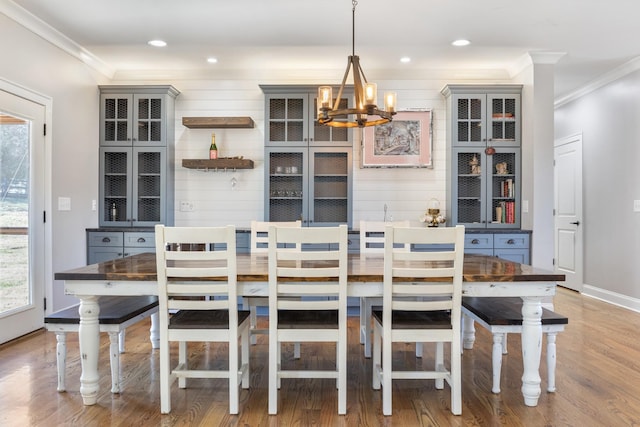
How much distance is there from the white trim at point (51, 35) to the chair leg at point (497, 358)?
430 centimetres

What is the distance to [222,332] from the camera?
7.84ft

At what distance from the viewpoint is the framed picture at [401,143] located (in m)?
5.14

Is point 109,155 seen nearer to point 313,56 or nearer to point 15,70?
point 15,70

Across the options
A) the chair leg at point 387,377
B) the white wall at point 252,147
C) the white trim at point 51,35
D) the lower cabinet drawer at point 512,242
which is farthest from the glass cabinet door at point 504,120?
the white trim at point 51,35

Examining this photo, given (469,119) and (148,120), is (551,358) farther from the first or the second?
(148,120)

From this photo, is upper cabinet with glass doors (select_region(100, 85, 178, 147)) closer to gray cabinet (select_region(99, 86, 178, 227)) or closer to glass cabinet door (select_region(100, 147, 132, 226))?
gray cabinet (select_region(99, 86, 178, 227))

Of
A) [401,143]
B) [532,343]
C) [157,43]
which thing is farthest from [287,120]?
[532,343]

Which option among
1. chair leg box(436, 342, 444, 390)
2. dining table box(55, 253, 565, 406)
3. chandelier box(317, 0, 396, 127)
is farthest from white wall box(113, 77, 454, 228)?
dining table box(55, 253, 565, 406)

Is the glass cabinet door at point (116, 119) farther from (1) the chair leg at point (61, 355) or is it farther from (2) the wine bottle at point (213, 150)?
(1) the chair leg at point (61, 355)

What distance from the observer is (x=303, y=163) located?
16.2ft

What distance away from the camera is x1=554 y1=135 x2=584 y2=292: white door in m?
6.09

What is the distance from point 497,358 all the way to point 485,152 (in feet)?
9.48

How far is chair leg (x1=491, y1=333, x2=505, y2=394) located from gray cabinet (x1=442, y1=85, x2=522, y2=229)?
8.10ft

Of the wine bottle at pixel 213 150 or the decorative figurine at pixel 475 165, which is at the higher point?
the wine bottle at pixel 213 150
